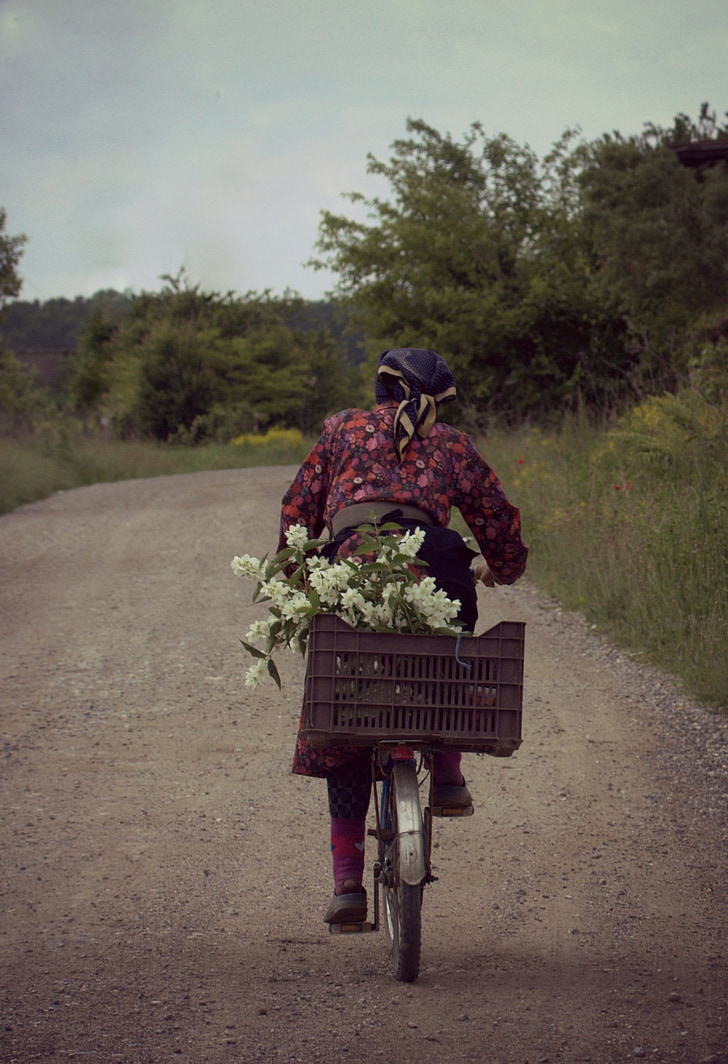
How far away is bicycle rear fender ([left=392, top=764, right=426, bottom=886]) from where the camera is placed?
11.4 ft

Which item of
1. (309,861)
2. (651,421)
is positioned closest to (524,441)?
(651,421)

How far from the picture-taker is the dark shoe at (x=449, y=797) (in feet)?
13.2

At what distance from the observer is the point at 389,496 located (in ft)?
12.5

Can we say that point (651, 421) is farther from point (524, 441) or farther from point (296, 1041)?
point (296, 1041)

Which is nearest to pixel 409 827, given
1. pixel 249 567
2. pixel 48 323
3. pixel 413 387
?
pixel 249 567

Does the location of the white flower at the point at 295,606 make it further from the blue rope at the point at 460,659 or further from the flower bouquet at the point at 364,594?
the blue rope at the point at 460,659

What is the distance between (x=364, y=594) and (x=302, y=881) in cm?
159

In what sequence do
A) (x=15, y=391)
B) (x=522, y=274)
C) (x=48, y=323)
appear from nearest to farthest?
(x=522, y=274) → (x=15, y=391) → (x=48, y=323)

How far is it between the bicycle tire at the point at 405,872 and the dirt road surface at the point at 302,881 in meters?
0.11

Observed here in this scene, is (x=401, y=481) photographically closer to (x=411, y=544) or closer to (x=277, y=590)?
(x=411, y=544)

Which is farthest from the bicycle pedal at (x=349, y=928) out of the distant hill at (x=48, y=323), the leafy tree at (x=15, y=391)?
the distant hill at (x=48, y=323)

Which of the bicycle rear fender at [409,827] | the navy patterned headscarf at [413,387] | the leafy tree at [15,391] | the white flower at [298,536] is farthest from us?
the leafy tree at [15,391]

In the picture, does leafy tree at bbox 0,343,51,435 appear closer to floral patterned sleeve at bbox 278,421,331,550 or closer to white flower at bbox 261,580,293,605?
floral patterned sleeve at bbox 278,421,331,550

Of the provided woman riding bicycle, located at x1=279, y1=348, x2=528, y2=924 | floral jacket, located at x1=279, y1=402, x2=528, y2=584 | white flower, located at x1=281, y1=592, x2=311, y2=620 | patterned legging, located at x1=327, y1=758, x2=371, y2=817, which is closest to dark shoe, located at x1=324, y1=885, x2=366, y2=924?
woman riding bicycle, located at x1=279, y1=348, x2=528, y2=924
